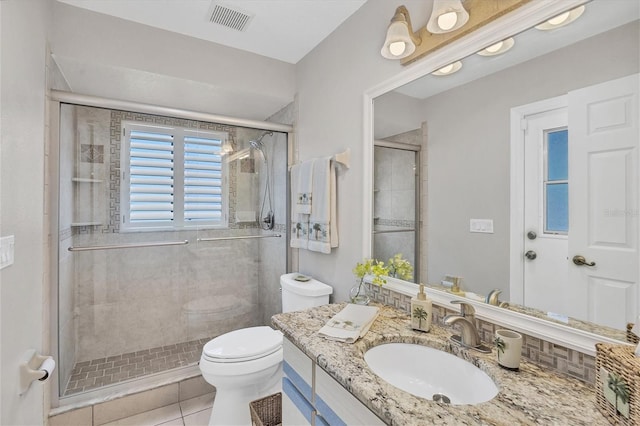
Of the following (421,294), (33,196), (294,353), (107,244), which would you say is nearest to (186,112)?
(33,196)

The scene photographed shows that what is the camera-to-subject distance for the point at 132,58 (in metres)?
1.91

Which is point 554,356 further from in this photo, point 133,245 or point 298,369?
point 133,245

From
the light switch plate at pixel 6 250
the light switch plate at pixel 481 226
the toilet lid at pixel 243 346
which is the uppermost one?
the light switch plate at pixel 481 226

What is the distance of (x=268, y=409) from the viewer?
165 cm

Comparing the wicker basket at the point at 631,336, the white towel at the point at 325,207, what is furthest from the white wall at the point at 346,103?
the wicker basket at the point at 631,336

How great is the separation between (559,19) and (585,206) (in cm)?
57

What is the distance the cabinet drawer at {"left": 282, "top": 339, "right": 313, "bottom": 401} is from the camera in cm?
105

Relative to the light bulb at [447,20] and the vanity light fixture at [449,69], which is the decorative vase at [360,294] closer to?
the vanity light fixture at [449,69]

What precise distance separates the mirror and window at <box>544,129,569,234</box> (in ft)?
0.43

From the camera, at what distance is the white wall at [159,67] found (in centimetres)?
179

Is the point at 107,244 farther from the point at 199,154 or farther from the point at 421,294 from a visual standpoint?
the point at 421,294

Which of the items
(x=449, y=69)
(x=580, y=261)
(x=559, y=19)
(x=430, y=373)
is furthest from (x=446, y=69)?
(x=430, y=373)

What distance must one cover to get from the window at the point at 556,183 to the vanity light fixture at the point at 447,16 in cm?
54

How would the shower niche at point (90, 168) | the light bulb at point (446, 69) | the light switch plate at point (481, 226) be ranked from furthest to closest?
the shower niche at point (90, 168), the light bulb at point (446, 69), the light switch plate at point (481, 226)
